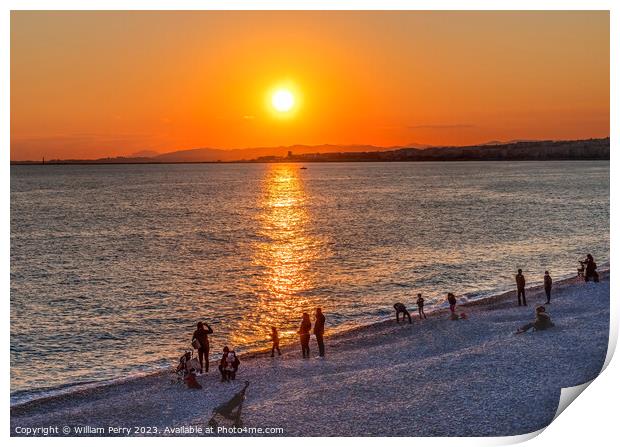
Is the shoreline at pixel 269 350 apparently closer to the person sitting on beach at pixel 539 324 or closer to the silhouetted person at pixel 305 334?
the silhouetted person at pixel 305 334

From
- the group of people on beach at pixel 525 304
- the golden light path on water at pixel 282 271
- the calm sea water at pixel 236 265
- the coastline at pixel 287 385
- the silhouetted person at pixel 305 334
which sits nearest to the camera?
the coastline at pixel 287 385

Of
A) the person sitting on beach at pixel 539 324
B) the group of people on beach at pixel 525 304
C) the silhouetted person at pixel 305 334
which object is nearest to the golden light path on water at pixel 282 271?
the group of people on beach at pixel 525 304

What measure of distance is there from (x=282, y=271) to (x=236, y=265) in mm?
4248

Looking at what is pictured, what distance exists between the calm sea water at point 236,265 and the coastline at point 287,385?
3072 mm

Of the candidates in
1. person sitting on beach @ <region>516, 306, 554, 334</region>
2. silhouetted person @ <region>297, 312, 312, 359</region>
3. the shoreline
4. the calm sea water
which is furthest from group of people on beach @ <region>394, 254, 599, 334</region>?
silhouetted person @ <region>297, 312, 312, 359</region>

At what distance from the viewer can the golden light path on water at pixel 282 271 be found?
30.0 m

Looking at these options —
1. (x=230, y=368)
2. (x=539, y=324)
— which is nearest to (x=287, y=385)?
(x=230, y=368)

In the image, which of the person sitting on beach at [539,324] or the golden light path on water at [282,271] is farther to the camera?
the golden light path on water at [282,271]

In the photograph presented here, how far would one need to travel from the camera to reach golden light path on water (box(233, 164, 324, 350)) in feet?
98.3

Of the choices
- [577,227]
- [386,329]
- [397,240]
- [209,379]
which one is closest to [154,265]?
[397,240]

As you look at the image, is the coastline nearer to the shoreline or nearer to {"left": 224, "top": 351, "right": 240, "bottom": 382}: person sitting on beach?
the shoreline

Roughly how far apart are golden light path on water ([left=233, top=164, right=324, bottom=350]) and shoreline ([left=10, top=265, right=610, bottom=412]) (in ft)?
8.73
